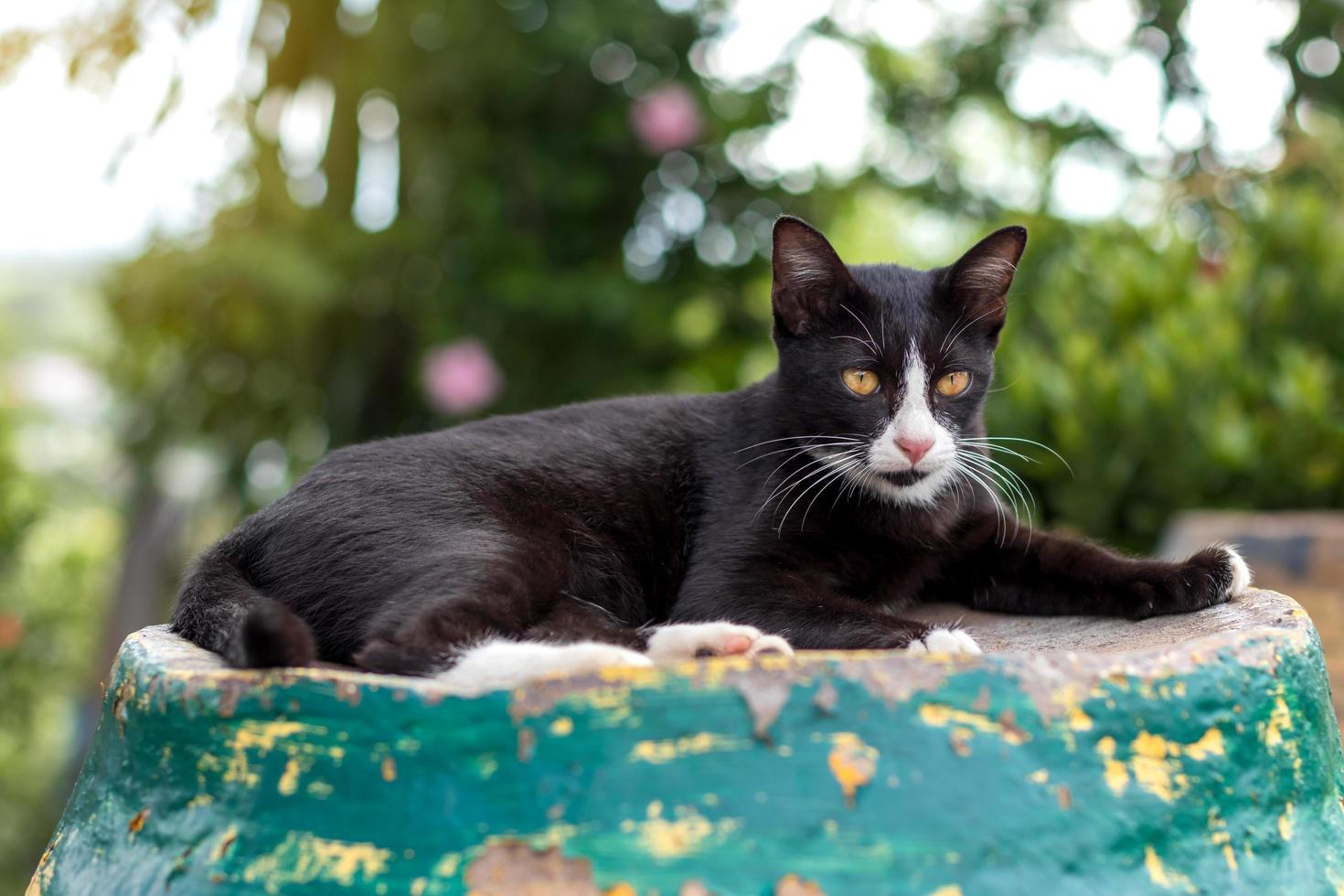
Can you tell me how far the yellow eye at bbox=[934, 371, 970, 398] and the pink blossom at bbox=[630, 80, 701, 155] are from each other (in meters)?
2.84

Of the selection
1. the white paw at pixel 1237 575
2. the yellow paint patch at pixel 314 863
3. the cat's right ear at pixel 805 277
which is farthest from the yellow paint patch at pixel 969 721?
the cat's right ear at pixel 805 277

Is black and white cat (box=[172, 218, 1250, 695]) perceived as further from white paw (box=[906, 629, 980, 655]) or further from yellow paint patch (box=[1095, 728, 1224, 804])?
yellow paint patch (box=[1095, 728, 1224, 804])

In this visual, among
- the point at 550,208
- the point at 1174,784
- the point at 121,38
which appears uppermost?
the point at 121,38

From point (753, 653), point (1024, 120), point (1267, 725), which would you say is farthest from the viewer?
point (1024, 120)

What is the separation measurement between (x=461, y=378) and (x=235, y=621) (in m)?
3.02

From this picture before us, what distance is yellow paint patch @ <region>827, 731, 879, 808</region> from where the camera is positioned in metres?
1.31

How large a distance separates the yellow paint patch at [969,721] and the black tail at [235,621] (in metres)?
0.76

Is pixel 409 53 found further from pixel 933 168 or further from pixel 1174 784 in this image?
pixel 1174 784

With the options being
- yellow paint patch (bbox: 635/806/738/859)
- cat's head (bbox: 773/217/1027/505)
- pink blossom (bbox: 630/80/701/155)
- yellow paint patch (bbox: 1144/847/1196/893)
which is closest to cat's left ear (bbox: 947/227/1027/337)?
cat's head (bbox: 773/217/1027/505)

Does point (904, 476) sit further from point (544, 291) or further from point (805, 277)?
point (544, 291)

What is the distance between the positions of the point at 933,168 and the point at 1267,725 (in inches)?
202

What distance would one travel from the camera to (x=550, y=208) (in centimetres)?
520

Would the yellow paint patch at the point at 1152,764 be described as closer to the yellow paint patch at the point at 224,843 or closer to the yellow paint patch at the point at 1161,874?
the yellow paint patch at the point at 1161,874

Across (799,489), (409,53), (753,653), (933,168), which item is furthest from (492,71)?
(753,653)
